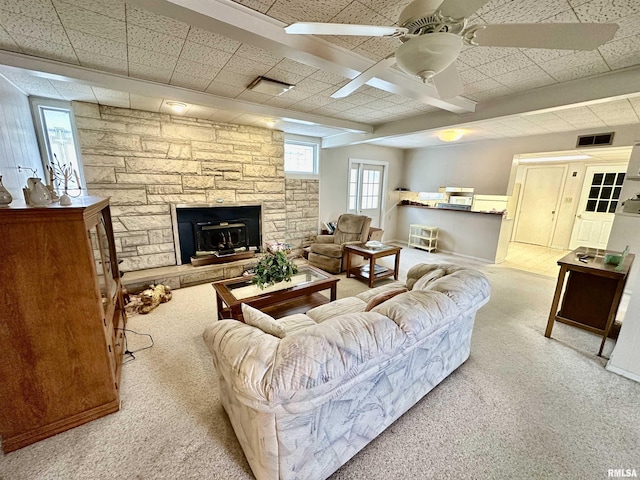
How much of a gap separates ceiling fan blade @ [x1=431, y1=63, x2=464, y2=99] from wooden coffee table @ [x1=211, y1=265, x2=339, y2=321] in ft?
6.39

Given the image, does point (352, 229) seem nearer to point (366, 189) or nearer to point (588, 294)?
point (366, 189)

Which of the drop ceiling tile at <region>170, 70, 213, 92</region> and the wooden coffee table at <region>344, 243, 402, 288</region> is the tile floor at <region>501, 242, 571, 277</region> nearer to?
the wooden coffee table at <region>344, 243, 402, 288</region>

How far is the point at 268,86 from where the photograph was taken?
2.58m

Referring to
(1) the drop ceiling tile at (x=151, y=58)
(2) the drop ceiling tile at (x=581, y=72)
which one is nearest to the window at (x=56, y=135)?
(1) the drop ceiling tile at (x=151, y=58)

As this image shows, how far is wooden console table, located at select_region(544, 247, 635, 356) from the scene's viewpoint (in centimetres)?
230

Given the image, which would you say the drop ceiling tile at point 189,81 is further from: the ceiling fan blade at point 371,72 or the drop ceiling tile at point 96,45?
the ceiling fan blade at point 371,72

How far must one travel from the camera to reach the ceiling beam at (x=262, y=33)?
135cm

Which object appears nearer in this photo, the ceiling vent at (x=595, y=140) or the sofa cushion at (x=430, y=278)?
the sofa cushion at (x=430, y=278)

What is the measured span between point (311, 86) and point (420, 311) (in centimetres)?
244

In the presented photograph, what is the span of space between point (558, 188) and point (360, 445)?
753 centimetres

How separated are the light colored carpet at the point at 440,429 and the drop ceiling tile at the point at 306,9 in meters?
2.54

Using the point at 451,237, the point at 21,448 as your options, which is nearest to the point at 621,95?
the point at 451,237

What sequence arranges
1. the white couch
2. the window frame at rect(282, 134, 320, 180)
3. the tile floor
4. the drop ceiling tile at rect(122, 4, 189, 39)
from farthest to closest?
the window frame at rect(282, 134, 320, 180) < the tile floor < the drop ceiling tile at rect(122, 4, 189, 39) < the white couch

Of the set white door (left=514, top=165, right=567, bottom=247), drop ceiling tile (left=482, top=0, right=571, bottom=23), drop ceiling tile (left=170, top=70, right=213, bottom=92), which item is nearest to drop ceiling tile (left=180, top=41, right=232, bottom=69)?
drop ceiling tile (left=170, top=70, right=213, bottom=92)
